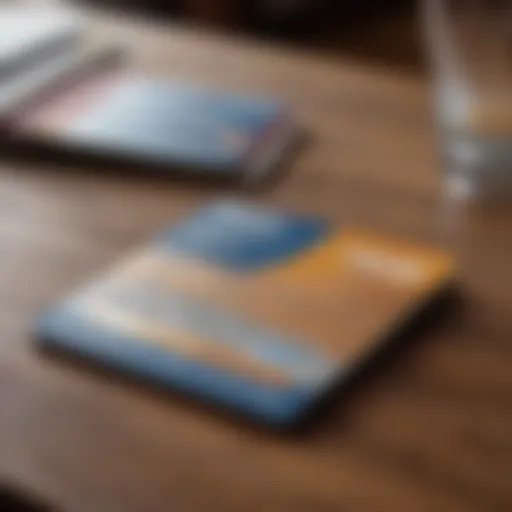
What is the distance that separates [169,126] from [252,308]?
0.26m

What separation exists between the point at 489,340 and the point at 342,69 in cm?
41

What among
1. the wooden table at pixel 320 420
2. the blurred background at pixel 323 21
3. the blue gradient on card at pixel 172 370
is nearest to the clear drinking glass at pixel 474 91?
the wooden table at pixel 320 420

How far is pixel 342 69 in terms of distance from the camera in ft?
3.44

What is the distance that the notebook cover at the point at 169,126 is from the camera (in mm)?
903

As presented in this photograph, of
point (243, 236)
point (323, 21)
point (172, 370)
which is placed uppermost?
point (323, 21)

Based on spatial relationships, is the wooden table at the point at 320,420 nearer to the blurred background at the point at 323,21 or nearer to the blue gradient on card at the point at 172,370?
the blue gradient on card at the point at 172,370

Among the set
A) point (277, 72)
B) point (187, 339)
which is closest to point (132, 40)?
point (277, 72)

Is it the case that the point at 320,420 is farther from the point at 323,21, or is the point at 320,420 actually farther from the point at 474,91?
the point at 323,21

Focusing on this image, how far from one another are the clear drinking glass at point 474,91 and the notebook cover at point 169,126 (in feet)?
0.40

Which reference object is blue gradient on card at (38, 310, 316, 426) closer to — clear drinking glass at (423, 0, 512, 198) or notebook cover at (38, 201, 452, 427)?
notebook cover at (38, 201, 452, 427)

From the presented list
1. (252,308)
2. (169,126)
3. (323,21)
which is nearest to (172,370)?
(252,308)

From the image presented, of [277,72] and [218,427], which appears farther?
[277,72]

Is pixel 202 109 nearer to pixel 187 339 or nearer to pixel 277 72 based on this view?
pixel 277 72

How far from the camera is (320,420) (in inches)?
25.5
